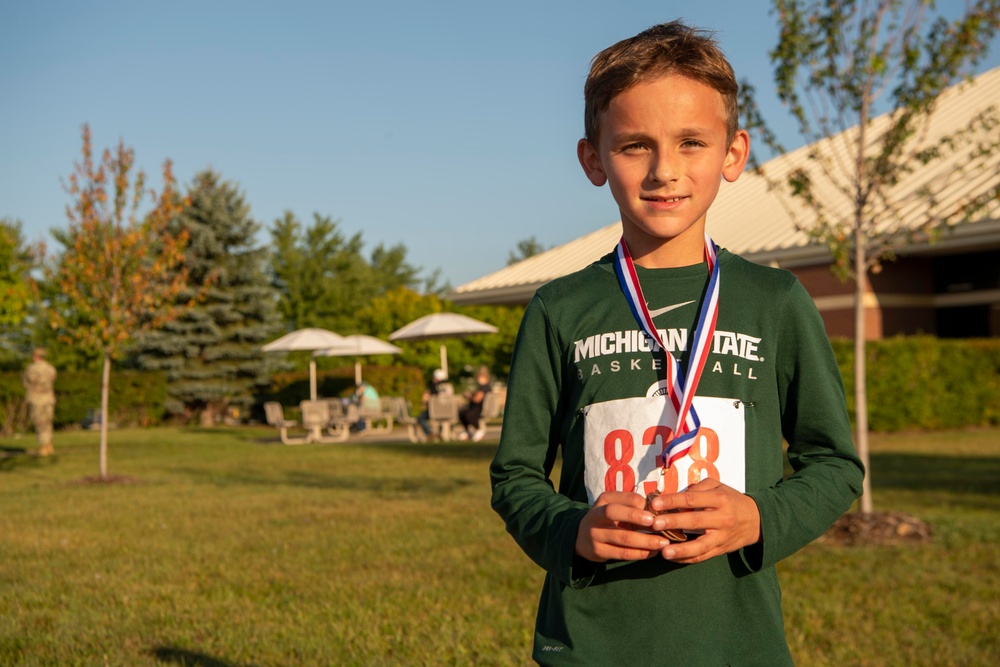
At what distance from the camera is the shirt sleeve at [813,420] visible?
6.08 ft

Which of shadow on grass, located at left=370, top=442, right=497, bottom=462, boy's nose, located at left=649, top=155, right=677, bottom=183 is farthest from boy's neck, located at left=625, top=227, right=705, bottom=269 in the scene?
shadow on grass, located at left=370, top=442, right=497, bottom=462

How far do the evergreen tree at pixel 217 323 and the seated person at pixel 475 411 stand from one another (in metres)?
15.4

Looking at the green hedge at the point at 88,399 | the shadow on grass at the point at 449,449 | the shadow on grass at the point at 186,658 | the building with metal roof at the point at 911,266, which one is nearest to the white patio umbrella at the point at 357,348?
the shadow on grass at the point at 449,449

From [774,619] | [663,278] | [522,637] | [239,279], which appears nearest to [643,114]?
[663,278]

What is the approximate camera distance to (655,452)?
1.83 meters

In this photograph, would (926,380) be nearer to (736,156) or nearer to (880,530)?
(880,530)

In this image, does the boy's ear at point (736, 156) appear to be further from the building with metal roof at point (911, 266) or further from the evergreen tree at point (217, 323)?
the evergreen tree at point (217, 323)

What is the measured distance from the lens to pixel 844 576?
7.05m

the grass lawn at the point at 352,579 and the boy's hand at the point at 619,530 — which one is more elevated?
the boy's hand at the point at 619,530

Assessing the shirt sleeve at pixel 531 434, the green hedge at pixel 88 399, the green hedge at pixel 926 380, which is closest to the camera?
the shirt sleeve at pixel 531 434

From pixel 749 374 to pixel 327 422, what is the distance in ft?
72.9

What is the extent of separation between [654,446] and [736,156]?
65cm

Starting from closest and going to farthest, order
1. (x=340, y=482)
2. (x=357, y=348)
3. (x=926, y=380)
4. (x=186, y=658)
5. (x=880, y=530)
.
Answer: (x=186, y=658)
(x=880, y=530)
(x=340, y=482)
(x=926, y=380)
(x=357, y=348)

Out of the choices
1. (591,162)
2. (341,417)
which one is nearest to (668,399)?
(591,162)
